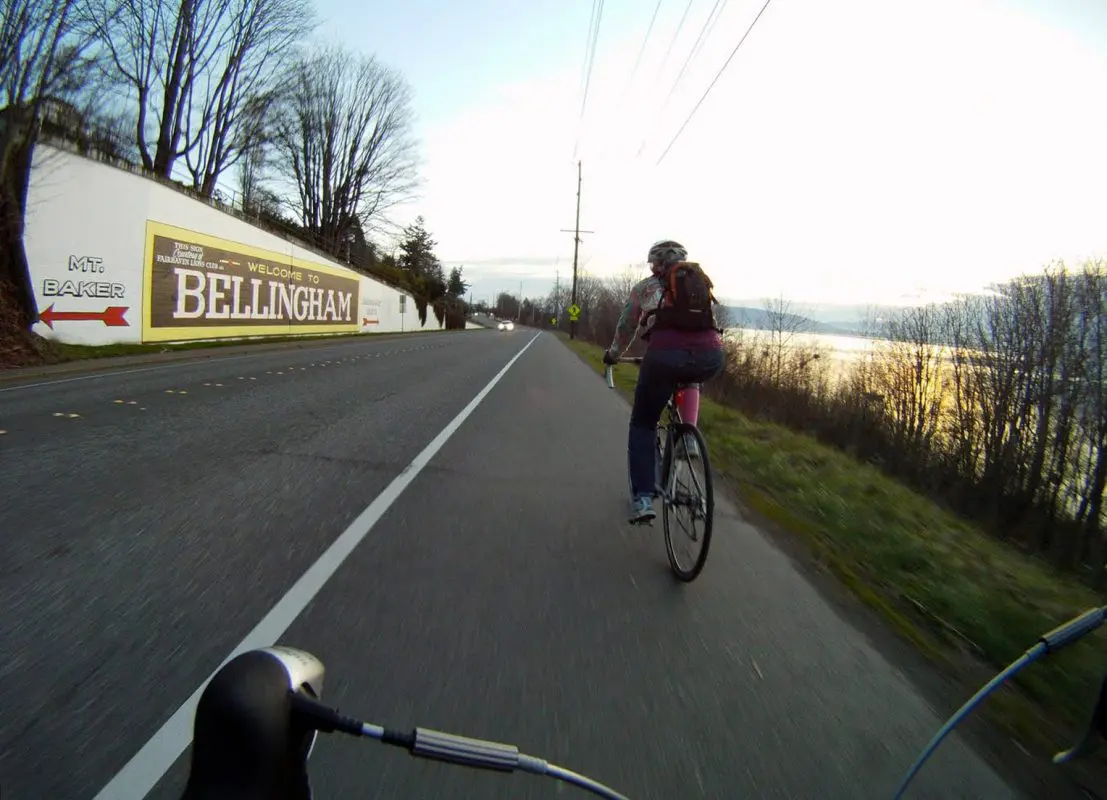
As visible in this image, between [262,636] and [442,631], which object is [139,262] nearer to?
[262,636]

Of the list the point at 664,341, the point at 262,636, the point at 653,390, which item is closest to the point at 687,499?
the point at 653,390

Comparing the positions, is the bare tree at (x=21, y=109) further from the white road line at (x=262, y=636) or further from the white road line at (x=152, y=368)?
the white road line at (x=262, y=636)

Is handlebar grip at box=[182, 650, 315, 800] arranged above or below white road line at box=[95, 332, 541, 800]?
above

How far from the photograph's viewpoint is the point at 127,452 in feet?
22.8

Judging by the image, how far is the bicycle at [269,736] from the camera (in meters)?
1.15

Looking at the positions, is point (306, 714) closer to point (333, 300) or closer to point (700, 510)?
point (700, 510)

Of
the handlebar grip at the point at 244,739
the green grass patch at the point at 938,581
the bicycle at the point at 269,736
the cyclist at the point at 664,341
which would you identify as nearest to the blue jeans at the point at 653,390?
the cyclist at the point at 664,341

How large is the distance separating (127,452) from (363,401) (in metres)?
4.97

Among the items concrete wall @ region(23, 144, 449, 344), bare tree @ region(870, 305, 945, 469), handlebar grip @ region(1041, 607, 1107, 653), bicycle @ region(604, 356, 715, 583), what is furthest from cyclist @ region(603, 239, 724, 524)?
concrete wall @ region(23, 144, 449, 344)

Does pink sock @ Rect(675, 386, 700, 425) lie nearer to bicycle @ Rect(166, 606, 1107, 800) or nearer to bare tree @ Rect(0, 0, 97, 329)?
bicycle @ Rect(166, 606, 1107, 800)

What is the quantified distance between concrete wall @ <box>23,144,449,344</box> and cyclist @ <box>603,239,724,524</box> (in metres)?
16.8

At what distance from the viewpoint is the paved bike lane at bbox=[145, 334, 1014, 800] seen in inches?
96.8

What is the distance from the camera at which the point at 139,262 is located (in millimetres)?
20172

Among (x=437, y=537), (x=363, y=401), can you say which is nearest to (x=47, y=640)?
(x=437, y=537)
